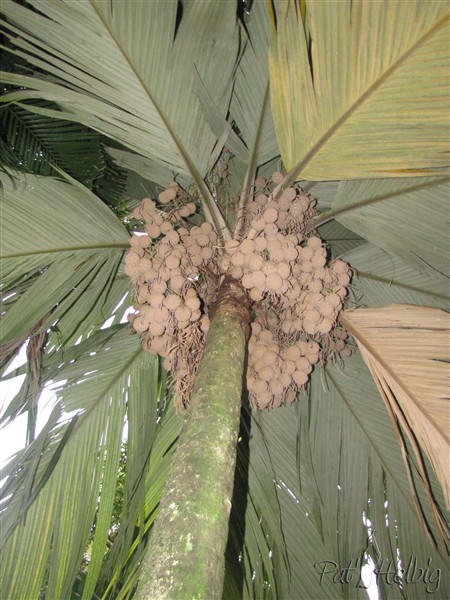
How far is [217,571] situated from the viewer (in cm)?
110

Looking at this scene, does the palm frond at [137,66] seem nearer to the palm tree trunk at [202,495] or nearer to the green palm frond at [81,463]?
the green palm frond at [81,463]

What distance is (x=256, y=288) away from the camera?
2172 millimetres

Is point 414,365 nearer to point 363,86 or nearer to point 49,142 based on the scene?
point 363,86

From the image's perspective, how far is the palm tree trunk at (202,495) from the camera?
1031 mm

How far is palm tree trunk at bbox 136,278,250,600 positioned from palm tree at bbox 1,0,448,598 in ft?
0.35

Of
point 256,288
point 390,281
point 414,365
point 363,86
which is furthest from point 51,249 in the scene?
point 390,281

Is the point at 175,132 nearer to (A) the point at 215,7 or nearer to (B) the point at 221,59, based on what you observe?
(B) the point at 221,59

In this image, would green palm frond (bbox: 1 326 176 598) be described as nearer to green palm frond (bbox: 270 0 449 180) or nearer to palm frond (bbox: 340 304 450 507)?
palm frond (bbox: 340 304 450 507)

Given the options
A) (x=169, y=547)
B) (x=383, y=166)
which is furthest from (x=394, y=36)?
(x=169, y=547)
